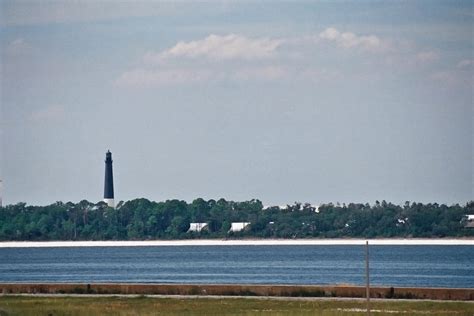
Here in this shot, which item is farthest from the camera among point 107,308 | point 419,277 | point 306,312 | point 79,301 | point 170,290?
point 419,277

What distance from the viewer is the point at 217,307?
61969 millimetres

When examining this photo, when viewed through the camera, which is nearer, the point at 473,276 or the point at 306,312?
the point at 306,312

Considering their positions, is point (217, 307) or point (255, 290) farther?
point (255, 290)

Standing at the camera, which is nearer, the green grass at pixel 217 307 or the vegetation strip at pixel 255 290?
the green grass at pixel 217 307

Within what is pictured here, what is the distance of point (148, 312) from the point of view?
59.8m

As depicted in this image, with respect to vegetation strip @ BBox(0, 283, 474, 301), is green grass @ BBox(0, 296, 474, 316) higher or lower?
lower

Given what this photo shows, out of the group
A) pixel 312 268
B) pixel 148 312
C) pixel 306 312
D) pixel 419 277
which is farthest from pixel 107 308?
pixel 312 268

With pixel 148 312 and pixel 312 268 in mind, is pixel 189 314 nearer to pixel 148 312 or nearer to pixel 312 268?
pixel 148 312

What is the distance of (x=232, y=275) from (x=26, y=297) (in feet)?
158

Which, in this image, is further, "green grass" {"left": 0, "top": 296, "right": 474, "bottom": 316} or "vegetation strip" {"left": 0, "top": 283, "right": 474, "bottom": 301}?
"vegetation strip" {"left": 0, "top": 283, "right": 474, "bottom": 301}

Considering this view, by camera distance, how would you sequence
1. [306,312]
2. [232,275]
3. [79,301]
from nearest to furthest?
[306,312], [79,301], [232,275]

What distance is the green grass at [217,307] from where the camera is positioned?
58.4 metres

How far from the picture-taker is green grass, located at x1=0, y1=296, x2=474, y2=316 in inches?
2301

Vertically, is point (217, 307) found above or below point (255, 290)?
below
